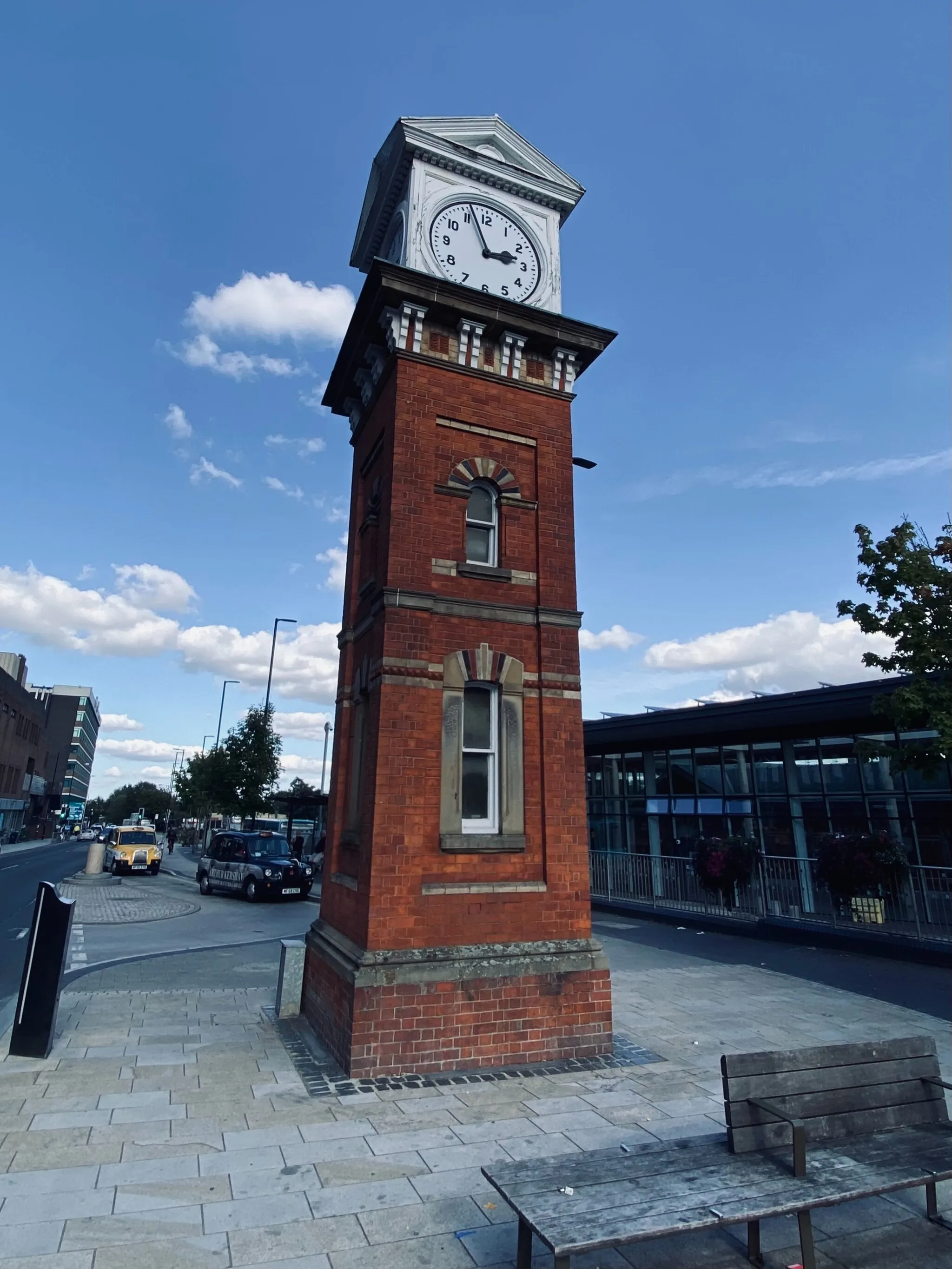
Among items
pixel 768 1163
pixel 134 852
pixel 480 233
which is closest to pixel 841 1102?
pixel 768 1163

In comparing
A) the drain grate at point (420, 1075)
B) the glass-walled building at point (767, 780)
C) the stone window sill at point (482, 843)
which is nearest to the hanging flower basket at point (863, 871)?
the glass-walled building at point (767, 780)

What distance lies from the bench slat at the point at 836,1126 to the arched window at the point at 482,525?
241 inches

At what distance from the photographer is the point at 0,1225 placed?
4.05m

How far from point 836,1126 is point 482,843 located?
156 inches

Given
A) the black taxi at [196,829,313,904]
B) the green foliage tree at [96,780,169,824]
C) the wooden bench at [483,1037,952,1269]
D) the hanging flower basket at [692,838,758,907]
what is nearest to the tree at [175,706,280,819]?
the black taxi at [196,829,313,904]

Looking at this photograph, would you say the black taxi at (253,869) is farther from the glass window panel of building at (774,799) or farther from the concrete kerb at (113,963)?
the glass window panel of building at (774,799)

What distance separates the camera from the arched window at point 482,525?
8797 mm

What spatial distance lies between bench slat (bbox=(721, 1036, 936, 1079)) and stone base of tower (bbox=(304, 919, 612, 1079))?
10.6 feet

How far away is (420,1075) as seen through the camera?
6.70 m

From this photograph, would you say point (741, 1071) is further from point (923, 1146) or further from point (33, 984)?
point (33, 984)

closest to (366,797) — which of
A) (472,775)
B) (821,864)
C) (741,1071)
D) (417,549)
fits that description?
(472,775)

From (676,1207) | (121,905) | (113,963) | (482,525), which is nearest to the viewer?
(676,1207)

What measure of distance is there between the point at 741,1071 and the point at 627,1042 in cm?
419

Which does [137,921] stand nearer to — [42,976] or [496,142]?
[42,976]
